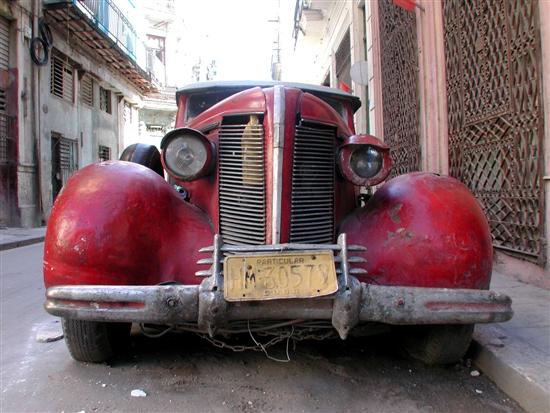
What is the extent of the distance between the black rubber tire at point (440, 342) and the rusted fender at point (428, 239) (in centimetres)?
34

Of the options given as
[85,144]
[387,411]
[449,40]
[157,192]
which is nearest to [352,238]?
[387,411]

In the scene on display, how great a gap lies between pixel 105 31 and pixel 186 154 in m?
15.7

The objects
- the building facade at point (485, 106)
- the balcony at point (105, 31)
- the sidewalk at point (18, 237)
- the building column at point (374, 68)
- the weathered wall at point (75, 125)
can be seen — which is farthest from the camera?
the balcony at point (105, 31)

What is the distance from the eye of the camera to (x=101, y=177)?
2646 mm

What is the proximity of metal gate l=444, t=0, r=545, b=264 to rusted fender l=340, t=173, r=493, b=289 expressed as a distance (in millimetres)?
2281

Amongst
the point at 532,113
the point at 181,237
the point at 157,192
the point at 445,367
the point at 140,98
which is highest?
the point at 140,98

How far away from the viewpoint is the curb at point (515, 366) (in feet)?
8.04

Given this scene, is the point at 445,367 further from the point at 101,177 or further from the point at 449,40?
the point at 449,40

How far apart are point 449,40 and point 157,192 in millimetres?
5317

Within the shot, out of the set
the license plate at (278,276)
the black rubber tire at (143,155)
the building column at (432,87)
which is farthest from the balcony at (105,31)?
the license plate at (278,276)

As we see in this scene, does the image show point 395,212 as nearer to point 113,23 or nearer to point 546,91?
point 546,91

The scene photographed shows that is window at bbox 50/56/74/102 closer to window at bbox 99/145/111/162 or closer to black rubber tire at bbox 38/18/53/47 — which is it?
black rubber tire at bbox 38/18/53/47

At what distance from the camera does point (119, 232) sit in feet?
8.22

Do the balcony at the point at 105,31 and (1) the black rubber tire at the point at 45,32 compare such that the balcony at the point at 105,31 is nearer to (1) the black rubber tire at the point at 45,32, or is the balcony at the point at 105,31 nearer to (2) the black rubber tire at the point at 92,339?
(1) the black rubber tire at the point at 45,32
